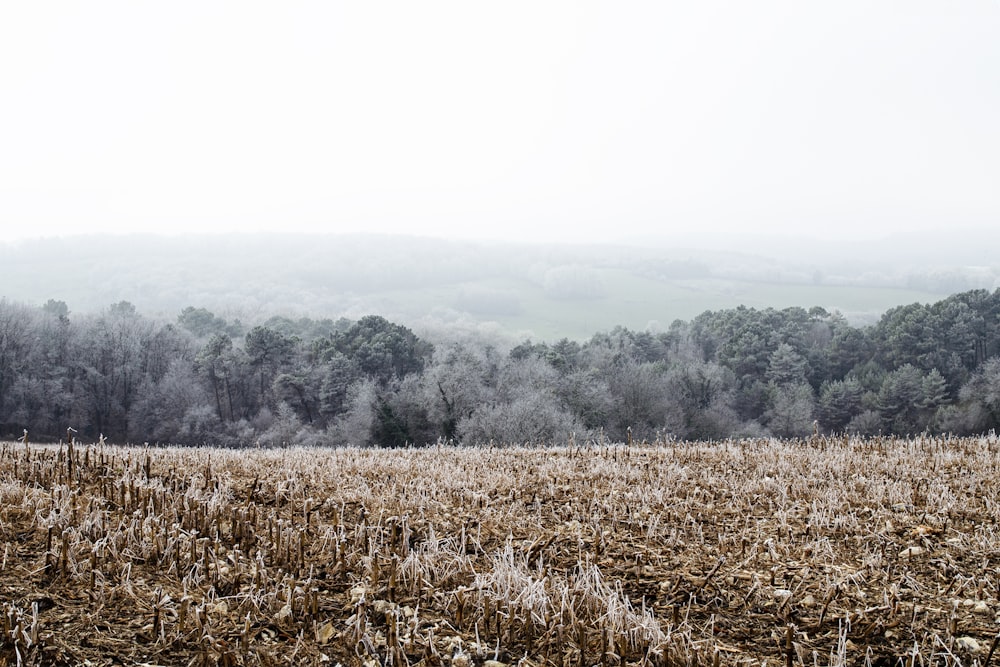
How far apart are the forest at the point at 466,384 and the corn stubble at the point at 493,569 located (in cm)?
3648

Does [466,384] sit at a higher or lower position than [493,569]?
lower

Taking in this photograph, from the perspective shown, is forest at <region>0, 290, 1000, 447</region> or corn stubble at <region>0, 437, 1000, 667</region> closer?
corn stubble at <region>0, 437, 1000, 667</region>

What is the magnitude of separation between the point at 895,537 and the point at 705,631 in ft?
9.41

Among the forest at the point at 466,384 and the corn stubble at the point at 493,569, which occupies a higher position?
the corn stubble at the point at 493,569

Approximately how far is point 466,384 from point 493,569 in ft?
142

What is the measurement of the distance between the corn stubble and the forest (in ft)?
120

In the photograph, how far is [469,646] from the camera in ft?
12.2

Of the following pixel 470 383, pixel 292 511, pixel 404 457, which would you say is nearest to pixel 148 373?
pixel 470 383

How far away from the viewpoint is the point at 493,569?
15.1 feet

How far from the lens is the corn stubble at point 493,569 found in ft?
11.8

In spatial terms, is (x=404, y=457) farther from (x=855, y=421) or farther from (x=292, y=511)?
(x=855, y=421)

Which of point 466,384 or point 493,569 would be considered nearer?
point 493,569

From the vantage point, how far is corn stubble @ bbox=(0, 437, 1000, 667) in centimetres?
361

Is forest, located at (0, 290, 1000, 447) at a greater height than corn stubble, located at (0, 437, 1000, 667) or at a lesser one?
lesser
